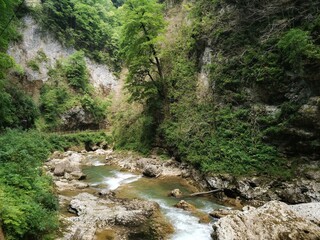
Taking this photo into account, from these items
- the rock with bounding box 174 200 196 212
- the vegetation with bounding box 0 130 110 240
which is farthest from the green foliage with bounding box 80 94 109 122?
the rock with bounding box 174 200 196 212

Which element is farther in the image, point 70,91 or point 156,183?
point 70,91

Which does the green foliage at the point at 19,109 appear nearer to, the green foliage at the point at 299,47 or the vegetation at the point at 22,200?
the vegetation at the point at 22,200

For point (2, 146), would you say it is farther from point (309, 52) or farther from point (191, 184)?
point (309, 52)

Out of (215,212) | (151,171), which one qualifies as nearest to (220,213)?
(215,212)

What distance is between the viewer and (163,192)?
38.9 ft

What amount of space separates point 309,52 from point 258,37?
4.27 metres

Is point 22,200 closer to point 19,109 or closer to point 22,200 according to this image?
point 22,200

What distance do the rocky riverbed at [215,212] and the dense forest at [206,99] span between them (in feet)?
2.14

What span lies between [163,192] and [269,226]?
5.95 m

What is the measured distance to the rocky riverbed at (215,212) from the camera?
666cm

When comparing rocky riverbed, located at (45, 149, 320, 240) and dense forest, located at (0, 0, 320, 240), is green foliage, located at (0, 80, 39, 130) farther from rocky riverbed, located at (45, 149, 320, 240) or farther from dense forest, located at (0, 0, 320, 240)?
rocky riverbed, located at (45, 149, 320, 240)

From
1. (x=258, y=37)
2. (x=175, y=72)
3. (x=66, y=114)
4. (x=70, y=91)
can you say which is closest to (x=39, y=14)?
(x=70, y=91)

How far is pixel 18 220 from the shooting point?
202 inches

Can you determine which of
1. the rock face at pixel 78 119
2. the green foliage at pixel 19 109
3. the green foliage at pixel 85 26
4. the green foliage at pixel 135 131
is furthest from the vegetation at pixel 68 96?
the green foliage at pixel 135 131
